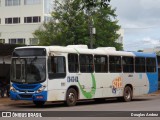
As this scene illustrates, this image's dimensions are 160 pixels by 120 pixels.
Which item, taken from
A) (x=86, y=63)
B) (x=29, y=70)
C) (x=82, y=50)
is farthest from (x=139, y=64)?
(x=29, y=70)

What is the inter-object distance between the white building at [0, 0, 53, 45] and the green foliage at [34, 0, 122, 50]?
84.8 ft

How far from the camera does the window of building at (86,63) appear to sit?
27.5 meters

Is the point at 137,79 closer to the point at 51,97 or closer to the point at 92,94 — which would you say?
the point at 92,94

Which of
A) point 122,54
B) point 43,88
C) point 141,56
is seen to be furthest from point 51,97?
point 141,56

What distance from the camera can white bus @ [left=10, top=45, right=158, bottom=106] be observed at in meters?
25.3

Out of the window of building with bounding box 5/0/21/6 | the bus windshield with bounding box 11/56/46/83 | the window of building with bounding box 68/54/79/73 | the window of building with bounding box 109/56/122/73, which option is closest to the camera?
the bus windshield with bounding box 11/56/46/83

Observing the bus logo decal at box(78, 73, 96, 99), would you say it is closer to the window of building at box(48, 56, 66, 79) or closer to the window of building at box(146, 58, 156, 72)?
the window of building at box(48, 56, 66, 79)

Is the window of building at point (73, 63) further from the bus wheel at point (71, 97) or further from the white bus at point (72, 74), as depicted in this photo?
the bus wheel at point (71, 97)

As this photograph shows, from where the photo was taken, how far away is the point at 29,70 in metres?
25.5

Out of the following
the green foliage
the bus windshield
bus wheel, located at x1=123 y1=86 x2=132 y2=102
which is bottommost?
bus wheel, located at x1=123 y1=86 x2=132 y2=102

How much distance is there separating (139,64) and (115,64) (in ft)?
8.69

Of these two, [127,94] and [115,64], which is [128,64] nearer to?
[115,64]

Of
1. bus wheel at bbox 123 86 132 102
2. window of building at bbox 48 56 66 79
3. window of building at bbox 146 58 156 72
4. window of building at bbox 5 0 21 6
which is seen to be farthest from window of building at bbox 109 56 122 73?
window of building at bbox 5 0 21 6

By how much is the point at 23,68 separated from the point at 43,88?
1.48 metres
